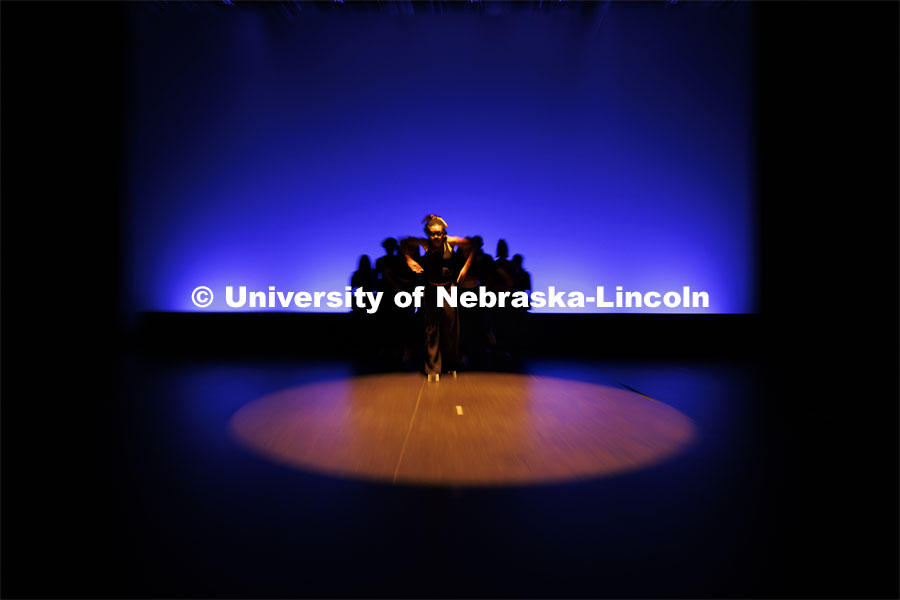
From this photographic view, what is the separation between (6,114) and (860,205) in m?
9.22

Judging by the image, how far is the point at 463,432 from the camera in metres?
2.72

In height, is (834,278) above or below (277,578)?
above

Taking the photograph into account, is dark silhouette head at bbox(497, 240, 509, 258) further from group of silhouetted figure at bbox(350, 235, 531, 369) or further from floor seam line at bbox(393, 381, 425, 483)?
floor seam line at bbox(393, 381, 425, 483)

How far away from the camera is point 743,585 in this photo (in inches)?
52.7

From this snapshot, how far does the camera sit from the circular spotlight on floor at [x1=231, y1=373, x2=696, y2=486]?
217 centimetres

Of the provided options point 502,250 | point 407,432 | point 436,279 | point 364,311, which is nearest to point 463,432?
point 407,432

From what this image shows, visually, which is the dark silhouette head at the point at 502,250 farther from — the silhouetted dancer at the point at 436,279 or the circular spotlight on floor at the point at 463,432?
the circular spotlight on floor at the point at 463,432

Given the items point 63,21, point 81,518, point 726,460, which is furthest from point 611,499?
point 63,21

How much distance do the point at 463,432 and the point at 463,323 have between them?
10.2 ft

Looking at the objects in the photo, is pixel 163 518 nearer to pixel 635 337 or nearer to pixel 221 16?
pixel 635 337

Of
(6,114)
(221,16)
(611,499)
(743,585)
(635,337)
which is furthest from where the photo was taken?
(221,16)

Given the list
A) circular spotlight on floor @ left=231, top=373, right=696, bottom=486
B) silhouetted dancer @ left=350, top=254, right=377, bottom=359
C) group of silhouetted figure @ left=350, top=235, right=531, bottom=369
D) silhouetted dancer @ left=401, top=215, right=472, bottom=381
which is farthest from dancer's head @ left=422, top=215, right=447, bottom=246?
silhouetted dancer @ left=350, top=254, right=377, bottom=359

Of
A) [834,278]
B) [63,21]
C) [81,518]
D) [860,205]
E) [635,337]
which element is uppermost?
[63,21]

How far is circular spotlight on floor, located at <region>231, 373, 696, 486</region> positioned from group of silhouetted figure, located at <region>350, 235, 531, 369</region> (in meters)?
1.74
